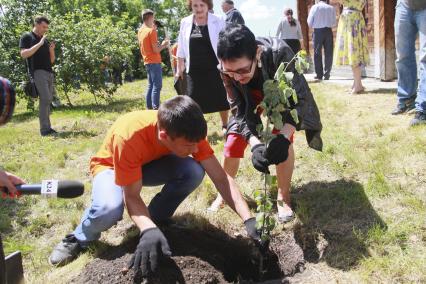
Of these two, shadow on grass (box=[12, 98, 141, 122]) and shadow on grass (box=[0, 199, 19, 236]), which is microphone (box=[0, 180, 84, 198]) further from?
shadow on grass (box=[12, 98, 141, 122])

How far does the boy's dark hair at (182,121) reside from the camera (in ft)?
7.73

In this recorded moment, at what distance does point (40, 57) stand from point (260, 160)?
4974mm

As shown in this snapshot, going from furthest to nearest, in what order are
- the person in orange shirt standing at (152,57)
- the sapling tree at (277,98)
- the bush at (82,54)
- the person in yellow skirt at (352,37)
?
the bush at (82,54), the person in orange shirt standing at (152,57), the person in yellow skirt at (352,37), the sapling tree at (277,98)

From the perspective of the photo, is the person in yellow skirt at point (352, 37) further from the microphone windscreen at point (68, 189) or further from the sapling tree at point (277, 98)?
the microphone windscreen at point (68, 189)

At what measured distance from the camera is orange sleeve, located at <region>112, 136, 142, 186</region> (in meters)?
2.57

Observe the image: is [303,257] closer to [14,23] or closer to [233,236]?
[233,236]

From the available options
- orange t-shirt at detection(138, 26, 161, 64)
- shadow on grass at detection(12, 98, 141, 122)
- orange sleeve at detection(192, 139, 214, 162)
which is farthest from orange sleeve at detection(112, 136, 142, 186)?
shadow on grass at detection(12, 98, 141, 122)

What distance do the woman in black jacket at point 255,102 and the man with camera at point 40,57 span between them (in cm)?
415

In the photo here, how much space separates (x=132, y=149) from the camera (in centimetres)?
262

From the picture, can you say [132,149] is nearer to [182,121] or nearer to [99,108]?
[182,121]

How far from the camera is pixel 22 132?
285 inches

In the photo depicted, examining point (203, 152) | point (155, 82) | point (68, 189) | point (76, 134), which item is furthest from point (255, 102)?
point (155, 82)

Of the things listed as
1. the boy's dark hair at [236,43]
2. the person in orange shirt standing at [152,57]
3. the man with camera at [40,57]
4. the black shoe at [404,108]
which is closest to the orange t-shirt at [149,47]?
the person in orange shirt standing at [152,57]

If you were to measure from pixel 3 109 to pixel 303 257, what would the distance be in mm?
1859
